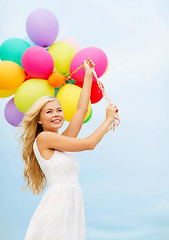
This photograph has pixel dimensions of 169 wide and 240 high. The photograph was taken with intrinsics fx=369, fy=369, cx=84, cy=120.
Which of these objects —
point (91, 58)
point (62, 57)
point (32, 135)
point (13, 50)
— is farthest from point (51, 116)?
point (13, 50)

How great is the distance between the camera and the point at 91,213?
14.5 feet

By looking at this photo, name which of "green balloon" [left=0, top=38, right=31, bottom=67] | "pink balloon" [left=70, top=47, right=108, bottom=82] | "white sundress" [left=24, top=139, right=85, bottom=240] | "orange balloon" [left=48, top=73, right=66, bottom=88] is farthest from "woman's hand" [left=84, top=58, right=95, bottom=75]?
"green balloon" [left=0, top=38, right=31, bottom=67]

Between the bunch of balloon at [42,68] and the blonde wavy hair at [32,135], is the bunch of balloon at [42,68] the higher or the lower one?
the higher one

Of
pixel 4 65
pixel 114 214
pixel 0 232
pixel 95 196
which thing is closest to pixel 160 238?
pixel 114 214

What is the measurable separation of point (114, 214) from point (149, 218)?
1.38ft

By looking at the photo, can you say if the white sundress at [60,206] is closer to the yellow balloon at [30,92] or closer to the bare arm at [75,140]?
the bare arm at [75,140]

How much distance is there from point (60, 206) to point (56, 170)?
0.18 m

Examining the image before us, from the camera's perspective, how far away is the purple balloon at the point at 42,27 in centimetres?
260

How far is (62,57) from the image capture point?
2584 millimetres

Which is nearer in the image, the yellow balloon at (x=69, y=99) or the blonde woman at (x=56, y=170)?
the blonde woman at (x=56, y=170)

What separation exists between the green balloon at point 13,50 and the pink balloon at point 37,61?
0.62ft

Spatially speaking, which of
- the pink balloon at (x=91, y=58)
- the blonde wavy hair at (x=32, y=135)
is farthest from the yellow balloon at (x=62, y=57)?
the blonde wavy hair at (x=32, y=135)

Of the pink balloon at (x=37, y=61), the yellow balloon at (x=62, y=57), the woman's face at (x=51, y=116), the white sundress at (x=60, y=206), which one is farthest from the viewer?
the yellow balloon at (x=62, y=57)

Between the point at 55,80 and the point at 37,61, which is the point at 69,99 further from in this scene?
the point at 37,61
